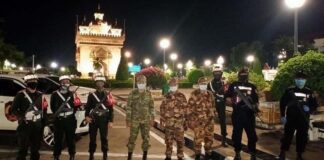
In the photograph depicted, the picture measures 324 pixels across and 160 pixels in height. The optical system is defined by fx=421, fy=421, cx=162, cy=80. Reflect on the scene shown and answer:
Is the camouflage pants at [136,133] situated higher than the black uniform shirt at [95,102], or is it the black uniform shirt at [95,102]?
the black uniform shirt at [95,102]

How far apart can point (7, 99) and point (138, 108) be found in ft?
12.0

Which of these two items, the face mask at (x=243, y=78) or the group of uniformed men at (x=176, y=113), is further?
the face mask at (x=243, y=78)

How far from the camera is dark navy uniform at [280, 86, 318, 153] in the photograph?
8438 mm

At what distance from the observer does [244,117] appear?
870 cm

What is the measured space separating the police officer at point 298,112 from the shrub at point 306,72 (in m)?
2.64

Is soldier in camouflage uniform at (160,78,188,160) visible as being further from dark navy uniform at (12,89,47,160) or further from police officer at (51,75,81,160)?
dark navy uniform at (12,89,47,160)

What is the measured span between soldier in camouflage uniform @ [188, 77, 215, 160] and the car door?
451cm

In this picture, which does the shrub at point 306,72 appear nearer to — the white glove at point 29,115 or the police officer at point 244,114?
the police officer at point 244,114

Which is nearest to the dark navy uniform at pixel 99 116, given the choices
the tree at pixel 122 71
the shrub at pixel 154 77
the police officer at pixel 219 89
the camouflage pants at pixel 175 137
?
the camouflage pants at pixel 175 137

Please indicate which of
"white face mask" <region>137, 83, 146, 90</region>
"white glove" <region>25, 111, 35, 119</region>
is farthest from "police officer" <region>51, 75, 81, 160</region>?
"white face mask" <region>137, 83, 146, 90</region>

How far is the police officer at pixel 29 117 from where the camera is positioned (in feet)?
27.1

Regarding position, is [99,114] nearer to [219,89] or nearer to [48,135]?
[48,135]

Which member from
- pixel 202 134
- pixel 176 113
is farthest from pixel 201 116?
pixel 176 113

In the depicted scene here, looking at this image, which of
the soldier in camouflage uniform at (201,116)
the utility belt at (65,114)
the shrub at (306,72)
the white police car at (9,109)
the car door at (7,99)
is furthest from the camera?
the shrub at (306,72)
